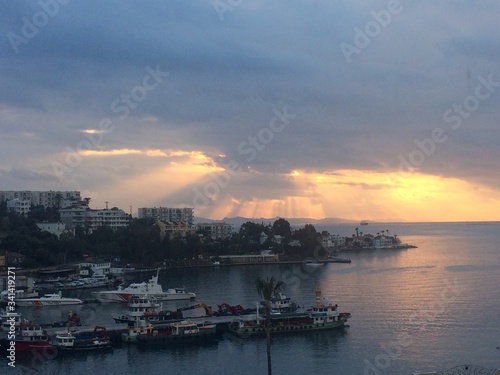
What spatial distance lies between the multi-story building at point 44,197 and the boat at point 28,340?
→ 40404 millimetres

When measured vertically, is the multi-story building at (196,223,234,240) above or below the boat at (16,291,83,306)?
above

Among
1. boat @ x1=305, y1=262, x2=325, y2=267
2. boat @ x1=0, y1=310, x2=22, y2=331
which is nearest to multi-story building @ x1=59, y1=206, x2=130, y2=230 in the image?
boat @ x1=305, y1=262, x2=325, y2=267

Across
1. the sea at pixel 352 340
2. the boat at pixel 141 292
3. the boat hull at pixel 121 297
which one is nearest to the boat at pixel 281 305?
the sea at pixel 352 340

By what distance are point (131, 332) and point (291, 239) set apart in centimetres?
3149

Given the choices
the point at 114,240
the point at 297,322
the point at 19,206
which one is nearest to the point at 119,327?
the point at 297,322

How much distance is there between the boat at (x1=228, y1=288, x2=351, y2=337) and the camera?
17688 millimetres

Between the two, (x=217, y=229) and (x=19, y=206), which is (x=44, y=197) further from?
(x=217, y=229)

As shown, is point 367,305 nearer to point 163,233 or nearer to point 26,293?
point 26,293

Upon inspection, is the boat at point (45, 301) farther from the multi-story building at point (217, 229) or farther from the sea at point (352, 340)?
the multi-story building at point (217, 229)

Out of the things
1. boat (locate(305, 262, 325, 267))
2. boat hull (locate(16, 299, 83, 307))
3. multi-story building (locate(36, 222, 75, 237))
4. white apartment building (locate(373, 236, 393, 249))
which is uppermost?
multi-story building (locate(36, 222, 75, 237))

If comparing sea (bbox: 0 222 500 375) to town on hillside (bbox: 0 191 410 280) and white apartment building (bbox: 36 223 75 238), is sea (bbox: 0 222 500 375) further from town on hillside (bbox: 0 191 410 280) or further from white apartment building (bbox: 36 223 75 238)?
white apartment building (bbox: 36 223 75 238)

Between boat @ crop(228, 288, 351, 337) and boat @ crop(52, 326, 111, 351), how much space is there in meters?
3.78

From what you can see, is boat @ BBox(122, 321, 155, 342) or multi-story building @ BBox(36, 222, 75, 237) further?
multi-story building @ BBox(36, 222, 75, 237)

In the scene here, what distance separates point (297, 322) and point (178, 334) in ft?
12.1
